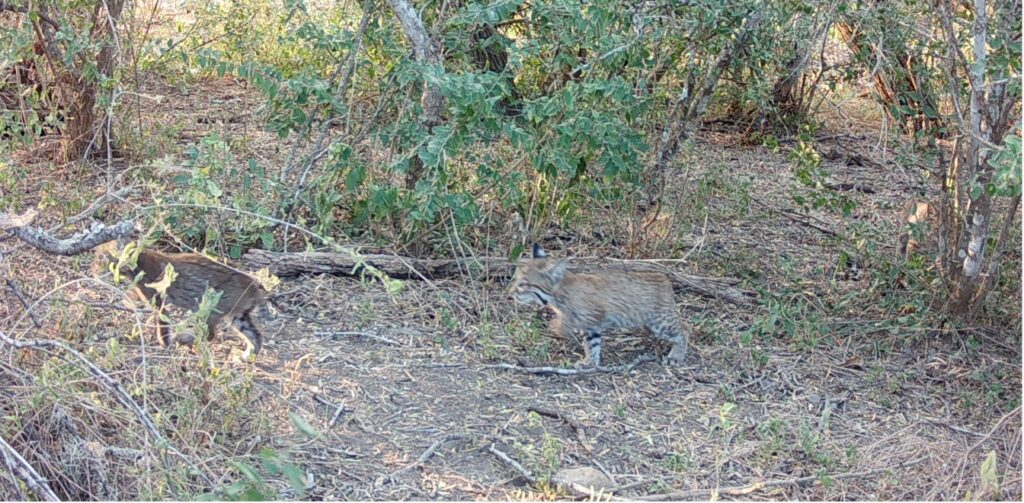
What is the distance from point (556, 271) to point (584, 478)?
1893mm

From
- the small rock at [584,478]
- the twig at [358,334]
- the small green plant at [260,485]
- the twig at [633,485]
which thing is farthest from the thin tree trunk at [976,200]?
the small green plant at [260,485]

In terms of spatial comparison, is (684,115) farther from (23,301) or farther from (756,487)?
(23,301)

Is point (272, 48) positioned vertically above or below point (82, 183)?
above

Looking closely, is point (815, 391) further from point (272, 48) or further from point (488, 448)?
point (272, 48)

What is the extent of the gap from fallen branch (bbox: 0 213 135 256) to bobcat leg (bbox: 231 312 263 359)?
1.54 meters

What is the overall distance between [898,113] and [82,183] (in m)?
6.12

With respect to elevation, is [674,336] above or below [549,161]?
below

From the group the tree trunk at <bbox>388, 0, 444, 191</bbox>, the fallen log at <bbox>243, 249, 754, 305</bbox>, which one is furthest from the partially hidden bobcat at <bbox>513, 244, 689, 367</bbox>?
the tree trunk at <bbox>388, 0, 444, 191</bbox>

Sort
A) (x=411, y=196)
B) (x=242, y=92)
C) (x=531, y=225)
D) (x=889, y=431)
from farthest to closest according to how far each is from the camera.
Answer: (x=242, y=92), (x=531, y=225), (x=411, y=196), (x=889, y=431)

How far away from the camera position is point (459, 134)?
23.5 feet

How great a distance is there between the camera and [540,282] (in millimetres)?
7211

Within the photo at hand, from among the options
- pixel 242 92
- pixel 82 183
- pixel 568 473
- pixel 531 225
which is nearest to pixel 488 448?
pixel 568 473

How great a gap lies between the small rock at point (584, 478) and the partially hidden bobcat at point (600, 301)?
1441 mm

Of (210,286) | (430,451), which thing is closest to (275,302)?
(210,286)
